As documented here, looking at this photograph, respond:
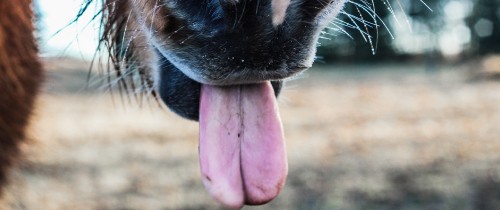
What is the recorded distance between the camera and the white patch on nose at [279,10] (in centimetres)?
99

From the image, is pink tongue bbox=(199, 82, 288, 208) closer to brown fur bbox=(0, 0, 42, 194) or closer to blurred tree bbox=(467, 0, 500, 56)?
brown fur bbox=(0, 0, 42, 194)

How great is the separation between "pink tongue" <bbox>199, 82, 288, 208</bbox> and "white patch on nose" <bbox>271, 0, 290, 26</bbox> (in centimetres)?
33

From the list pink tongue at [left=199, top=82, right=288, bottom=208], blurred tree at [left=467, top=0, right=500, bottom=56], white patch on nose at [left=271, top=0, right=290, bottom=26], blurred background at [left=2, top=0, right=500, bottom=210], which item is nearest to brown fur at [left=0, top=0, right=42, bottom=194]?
blurred background at [left=2, top=0, right=500, bottom=210]

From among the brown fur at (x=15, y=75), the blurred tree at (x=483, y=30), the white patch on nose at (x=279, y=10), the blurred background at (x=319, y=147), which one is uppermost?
the white patch on nose at (x=279, y=10)

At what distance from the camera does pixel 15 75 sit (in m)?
2.24

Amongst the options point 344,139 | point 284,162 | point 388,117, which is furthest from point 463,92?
point 284,162

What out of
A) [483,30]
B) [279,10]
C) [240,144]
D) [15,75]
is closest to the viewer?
[279,10]

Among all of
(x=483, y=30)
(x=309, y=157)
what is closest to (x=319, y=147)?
(x=309, y=157)

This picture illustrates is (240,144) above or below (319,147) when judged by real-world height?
above

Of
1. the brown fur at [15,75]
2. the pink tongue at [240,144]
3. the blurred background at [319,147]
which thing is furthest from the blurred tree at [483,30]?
the pink tongue at [240,144]

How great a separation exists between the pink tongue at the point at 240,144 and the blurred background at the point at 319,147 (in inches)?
8.9

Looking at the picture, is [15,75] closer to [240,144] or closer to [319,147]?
[240,144]

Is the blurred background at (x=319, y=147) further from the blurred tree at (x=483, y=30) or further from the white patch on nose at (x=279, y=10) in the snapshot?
the blurred tree at (x=483, y=30)

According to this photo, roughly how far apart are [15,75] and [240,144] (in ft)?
3.94
